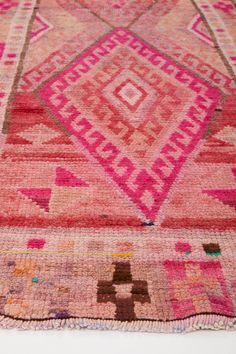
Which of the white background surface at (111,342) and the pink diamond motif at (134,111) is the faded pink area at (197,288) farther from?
the pink diamond motif at (134,111)

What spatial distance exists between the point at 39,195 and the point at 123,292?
16.2 inches

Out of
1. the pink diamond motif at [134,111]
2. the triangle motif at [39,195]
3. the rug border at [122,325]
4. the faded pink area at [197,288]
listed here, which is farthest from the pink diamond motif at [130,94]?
the rug border at [122,325]

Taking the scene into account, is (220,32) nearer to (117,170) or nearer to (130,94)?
(130,94)

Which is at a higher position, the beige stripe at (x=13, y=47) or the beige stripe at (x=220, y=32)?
the beige stripe at (x=220, y=32)

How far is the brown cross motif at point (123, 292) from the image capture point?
96 centimetres

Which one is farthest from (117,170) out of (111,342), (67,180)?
(111,342)

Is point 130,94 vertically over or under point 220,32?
under

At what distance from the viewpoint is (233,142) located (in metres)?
1.40

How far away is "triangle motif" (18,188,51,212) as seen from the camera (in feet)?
3.92

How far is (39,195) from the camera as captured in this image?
47.9 inches

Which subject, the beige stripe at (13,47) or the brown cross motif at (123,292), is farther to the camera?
the beige stripe at (13,47)

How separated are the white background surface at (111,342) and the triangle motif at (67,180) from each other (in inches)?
18.5

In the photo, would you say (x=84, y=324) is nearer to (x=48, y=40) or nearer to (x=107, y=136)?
(x=107, y=136)

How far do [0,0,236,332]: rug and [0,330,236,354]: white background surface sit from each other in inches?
0.8
